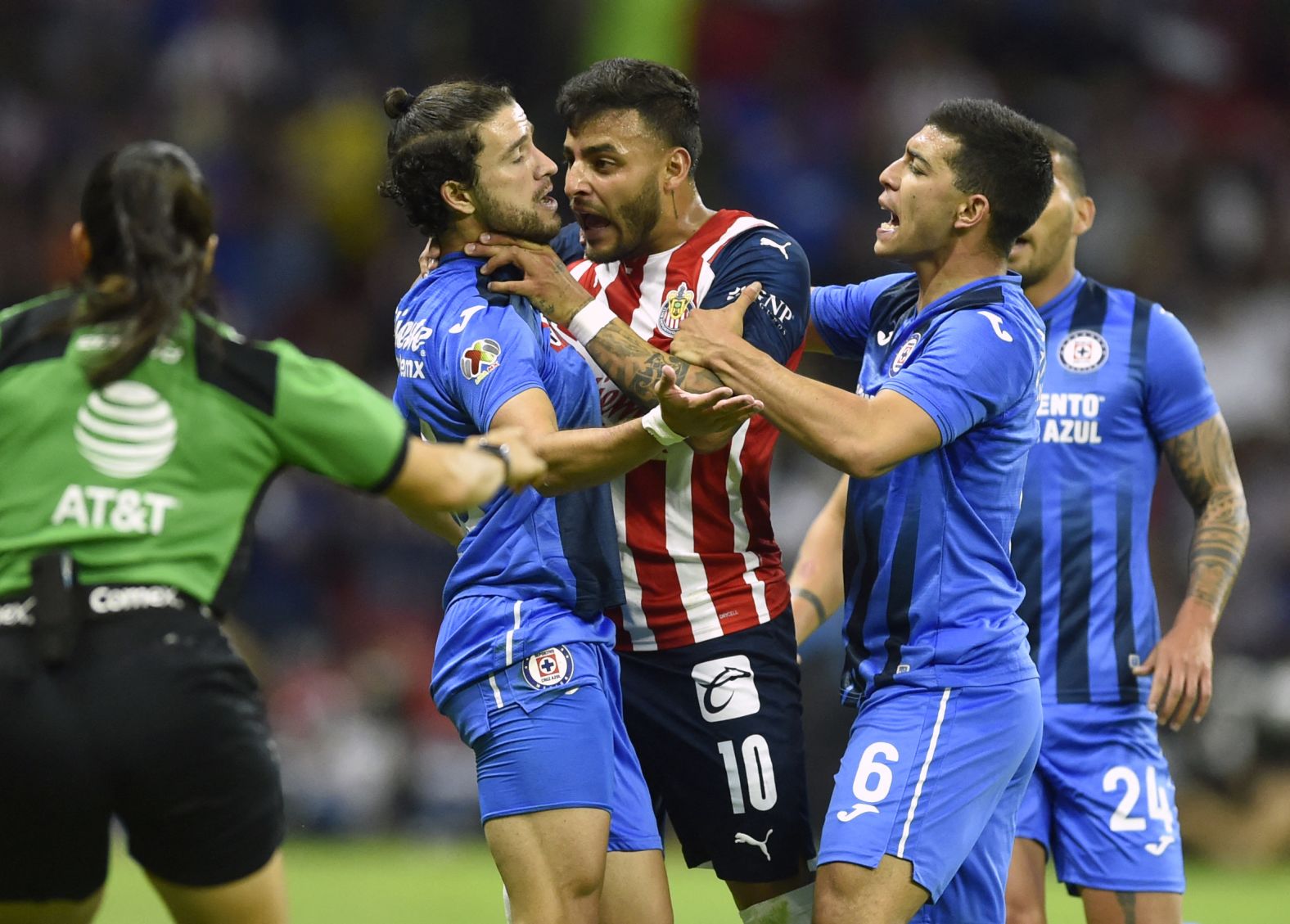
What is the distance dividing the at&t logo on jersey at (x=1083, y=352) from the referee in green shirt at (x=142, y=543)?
118 inches

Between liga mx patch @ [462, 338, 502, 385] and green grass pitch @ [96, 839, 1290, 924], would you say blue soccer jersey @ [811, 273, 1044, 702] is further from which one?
green grass pitch @ [96, 839, 1290, 924]

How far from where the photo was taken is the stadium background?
12781mm

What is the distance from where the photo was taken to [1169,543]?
40.8 feet

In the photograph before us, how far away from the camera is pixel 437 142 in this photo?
4.97m

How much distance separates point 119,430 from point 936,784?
2.38m

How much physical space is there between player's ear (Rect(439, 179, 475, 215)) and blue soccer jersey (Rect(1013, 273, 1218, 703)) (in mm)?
2323

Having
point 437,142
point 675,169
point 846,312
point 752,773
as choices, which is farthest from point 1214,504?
point 437,142

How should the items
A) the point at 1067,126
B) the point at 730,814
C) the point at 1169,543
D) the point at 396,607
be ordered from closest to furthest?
the point at 730,814 < the point at 1169,543 < the point at 396,607 < the point at 1067,126

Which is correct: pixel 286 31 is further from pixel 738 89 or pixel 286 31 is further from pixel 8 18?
pixel 738 89

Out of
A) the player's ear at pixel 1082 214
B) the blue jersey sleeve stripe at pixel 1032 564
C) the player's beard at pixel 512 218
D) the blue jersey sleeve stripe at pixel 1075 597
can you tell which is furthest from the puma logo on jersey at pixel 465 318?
the player's ear at pixel 1082 214

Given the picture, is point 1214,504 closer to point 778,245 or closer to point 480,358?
point 778,245

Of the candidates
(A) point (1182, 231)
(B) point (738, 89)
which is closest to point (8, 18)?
(B) point (738, 89)

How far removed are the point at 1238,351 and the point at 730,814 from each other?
32.0 feet

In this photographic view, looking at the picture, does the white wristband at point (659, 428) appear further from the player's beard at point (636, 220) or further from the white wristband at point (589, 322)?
the player's beard at point (636, 220)
